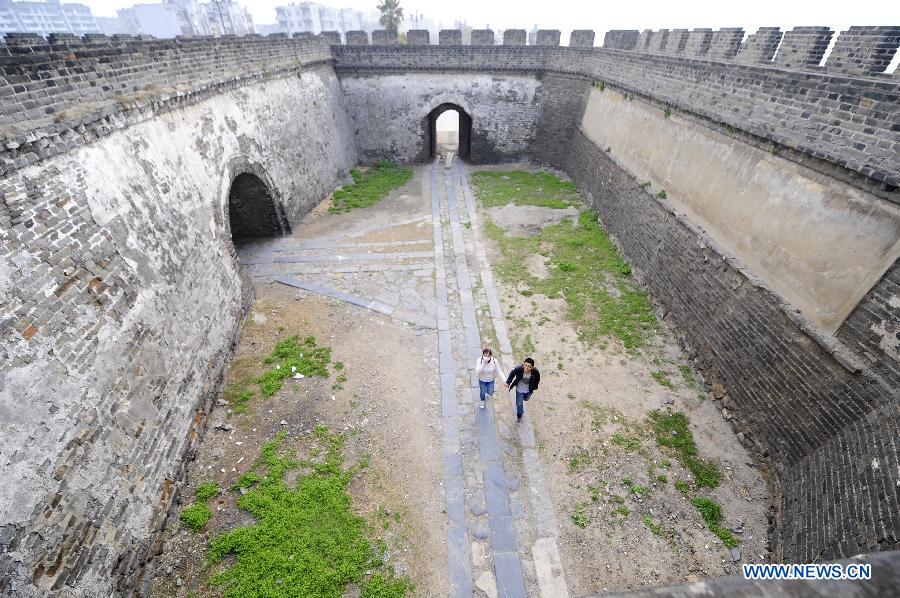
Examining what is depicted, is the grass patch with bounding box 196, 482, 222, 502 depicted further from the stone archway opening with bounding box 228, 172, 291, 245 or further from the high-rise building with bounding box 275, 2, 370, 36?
the high-rise building with bounding box 275, 2, 370, 36

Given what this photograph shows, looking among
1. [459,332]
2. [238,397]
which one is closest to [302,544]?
[238,397]

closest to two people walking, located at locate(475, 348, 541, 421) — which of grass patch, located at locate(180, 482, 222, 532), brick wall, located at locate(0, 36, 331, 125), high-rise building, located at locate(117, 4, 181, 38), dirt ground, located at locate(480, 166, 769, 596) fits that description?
dirt ground, located at locate(480, 166, 769, 596)

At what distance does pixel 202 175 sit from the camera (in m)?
7.59

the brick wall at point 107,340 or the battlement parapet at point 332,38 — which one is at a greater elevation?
the battlement parapet at point 332,38

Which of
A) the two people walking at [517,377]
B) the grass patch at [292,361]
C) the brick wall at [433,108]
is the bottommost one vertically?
the grass patch at [292,361]

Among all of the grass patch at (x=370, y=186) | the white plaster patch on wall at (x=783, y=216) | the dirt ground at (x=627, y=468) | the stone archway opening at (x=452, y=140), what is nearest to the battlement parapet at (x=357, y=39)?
the stone archway opening at (x=452, y=140)

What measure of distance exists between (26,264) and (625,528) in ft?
23.1

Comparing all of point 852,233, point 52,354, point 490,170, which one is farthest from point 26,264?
point 490,170

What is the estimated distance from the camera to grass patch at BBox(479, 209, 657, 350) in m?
8.12

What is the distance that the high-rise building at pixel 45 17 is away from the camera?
75125mm

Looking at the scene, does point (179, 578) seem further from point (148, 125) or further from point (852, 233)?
point (852, 233)

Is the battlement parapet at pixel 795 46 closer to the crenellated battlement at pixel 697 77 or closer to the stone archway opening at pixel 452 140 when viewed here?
the crenellated battlement at pixel 697 77

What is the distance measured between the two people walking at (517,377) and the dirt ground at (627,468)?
2.01 ft

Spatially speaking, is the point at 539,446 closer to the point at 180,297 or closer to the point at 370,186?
the point at 180,297
